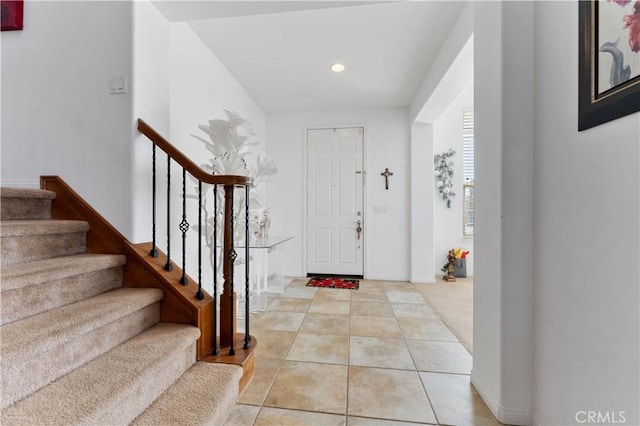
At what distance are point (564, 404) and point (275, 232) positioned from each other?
13.8 feet

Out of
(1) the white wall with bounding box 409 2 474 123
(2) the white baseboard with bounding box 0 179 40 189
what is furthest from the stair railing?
(1) the white wall with bounding box 409 2 474 123

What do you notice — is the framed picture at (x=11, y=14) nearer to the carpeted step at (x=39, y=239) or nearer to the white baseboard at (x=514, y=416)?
the carpeted step at (x=39, y=239)

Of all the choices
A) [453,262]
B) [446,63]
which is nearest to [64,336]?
[446,63]

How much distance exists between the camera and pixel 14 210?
1.74 meters

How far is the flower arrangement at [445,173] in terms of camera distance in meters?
5.05

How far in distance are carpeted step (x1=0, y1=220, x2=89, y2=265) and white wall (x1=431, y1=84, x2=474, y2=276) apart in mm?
4796

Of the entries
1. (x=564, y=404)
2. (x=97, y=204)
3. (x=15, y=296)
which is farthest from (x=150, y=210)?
(x=564, y=404)

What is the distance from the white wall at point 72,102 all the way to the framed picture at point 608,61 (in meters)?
2.38

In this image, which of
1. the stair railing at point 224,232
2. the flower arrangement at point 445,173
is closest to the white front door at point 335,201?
the flower arrangement at point 445,173

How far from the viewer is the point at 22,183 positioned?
198 centimetres

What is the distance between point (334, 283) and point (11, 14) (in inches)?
163

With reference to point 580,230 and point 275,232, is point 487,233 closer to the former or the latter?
point 580,230

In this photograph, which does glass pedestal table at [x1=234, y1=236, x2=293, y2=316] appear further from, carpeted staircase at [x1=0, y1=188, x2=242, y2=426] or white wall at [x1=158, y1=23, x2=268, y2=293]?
carpeted staircase at [x1=0, y1=188, x2=242, y2=426]

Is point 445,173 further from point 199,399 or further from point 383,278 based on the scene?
point 199,399
